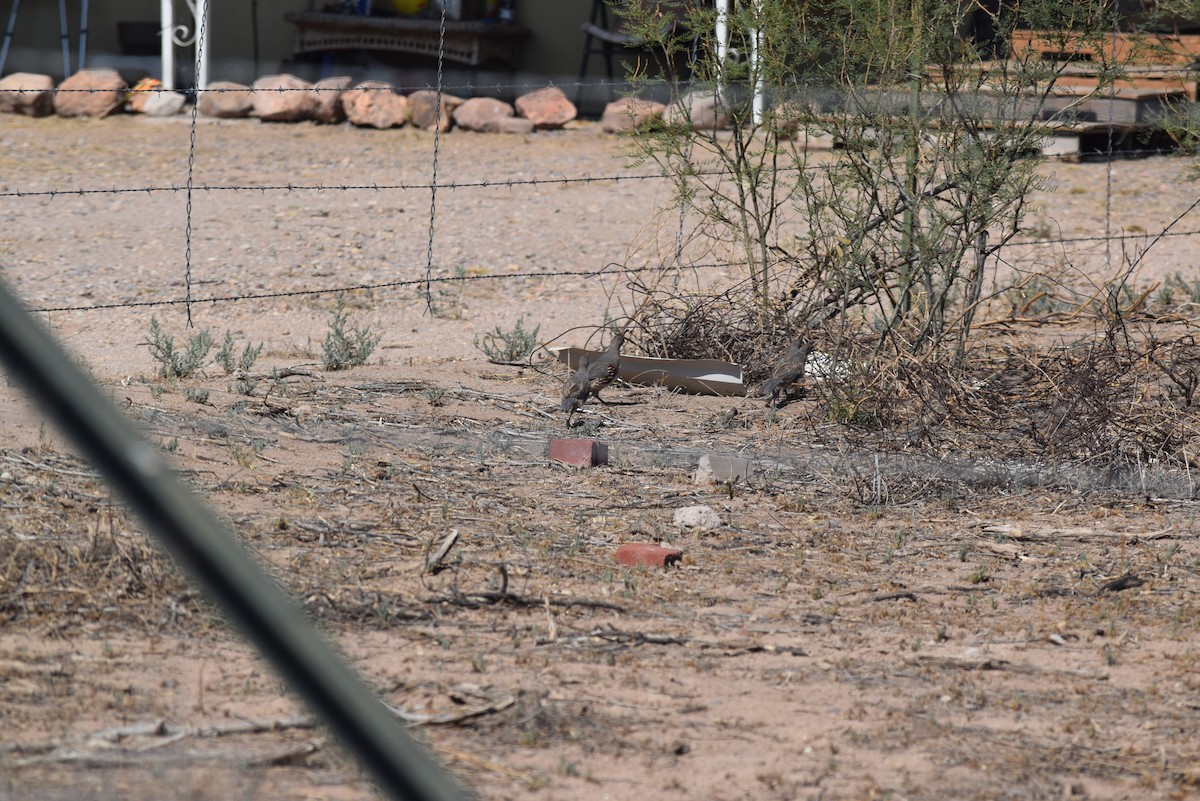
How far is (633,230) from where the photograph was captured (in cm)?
1005

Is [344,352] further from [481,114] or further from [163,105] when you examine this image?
[163,105]

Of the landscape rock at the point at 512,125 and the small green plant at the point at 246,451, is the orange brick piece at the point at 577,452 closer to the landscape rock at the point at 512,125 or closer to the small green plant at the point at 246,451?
the small green plant at the point at 246,451

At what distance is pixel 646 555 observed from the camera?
3.89 m

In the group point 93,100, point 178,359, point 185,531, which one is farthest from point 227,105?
point 185,531

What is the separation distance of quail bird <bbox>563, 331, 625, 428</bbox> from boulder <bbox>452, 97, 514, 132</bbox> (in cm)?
940

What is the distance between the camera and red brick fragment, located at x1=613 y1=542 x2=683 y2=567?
3.89 metres

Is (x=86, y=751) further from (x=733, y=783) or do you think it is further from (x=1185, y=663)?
(x=1185, y=663)

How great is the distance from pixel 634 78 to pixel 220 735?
181 inches

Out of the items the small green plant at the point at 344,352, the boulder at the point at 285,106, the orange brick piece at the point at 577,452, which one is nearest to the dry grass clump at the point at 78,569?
the orange brick piece at the point at 577,452

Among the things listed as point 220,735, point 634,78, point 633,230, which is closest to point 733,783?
point 220,735

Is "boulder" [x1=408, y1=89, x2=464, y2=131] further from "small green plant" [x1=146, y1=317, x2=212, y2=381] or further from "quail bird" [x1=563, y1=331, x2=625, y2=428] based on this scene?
"quail bird" [x1=563, y1=331, x2=625, y2=428]

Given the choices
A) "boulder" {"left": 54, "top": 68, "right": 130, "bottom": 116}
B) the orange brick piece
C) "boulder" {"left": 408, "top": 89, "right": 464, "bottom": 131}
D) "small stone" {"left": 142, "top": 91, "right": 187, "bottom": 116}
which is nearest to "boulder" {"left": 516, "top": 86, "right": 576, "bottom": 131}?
"boulder" {"left": 408, "top": 89, "right": 464, "bottom": 131}

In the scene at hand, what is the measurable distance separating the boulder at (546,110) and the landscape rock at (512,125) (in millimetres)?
190

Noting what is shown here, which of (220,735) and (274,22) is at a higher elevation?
(274,22)
